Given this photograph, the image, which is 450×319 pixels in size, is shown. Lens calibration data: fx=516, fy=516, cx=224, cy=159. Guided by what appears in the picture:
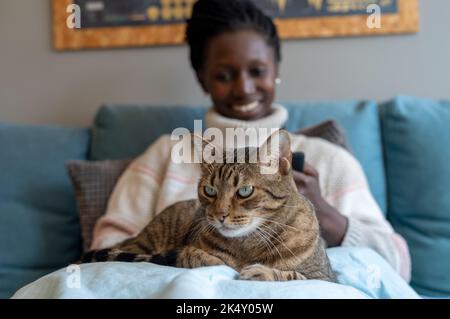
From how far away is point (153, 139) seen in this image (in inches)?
55.8

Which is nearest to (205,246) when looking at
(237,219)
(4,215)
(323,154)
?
(237,219)

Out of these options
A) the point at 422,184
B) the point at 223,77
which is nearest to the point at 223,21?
the point at 223,77

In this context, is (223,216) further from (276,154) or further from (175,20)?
(175,20)

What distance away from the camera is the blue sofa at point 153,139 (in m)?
1.25

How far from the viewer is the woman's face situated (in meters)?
1.19

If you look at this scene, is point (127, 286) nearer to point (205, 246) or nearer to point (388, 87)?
point (205, 246)

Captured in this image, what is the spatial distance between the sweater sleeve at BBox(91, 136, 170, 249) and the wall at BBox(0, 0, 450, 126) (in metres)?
0.50

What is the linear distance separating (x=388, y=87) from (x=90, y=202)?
3.06ft

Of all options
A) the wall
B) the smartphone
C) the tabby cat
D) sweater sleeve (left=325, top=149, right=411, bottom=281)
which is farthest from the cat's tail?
the wall

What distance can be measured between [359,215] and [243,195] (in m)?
0.48

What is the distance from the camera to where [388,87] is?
1.55 meters

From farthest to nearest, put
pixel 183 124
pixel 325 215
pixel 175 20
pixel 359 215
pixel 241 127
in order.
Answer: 1. pixel 175 20
2. pixel 183 124
3. pixel 241 127
4. pixel 359 215
5. pixel 325 215

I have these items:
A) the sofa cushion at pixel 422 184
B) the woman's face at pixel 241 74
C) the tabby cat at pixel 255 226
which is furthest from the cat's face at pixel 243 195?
the sofa cushion at pixel 422 184

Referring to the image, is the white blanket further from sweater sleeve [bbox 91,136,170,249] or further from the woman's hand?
sweater sleeve [bbox 91,136,170,249]
